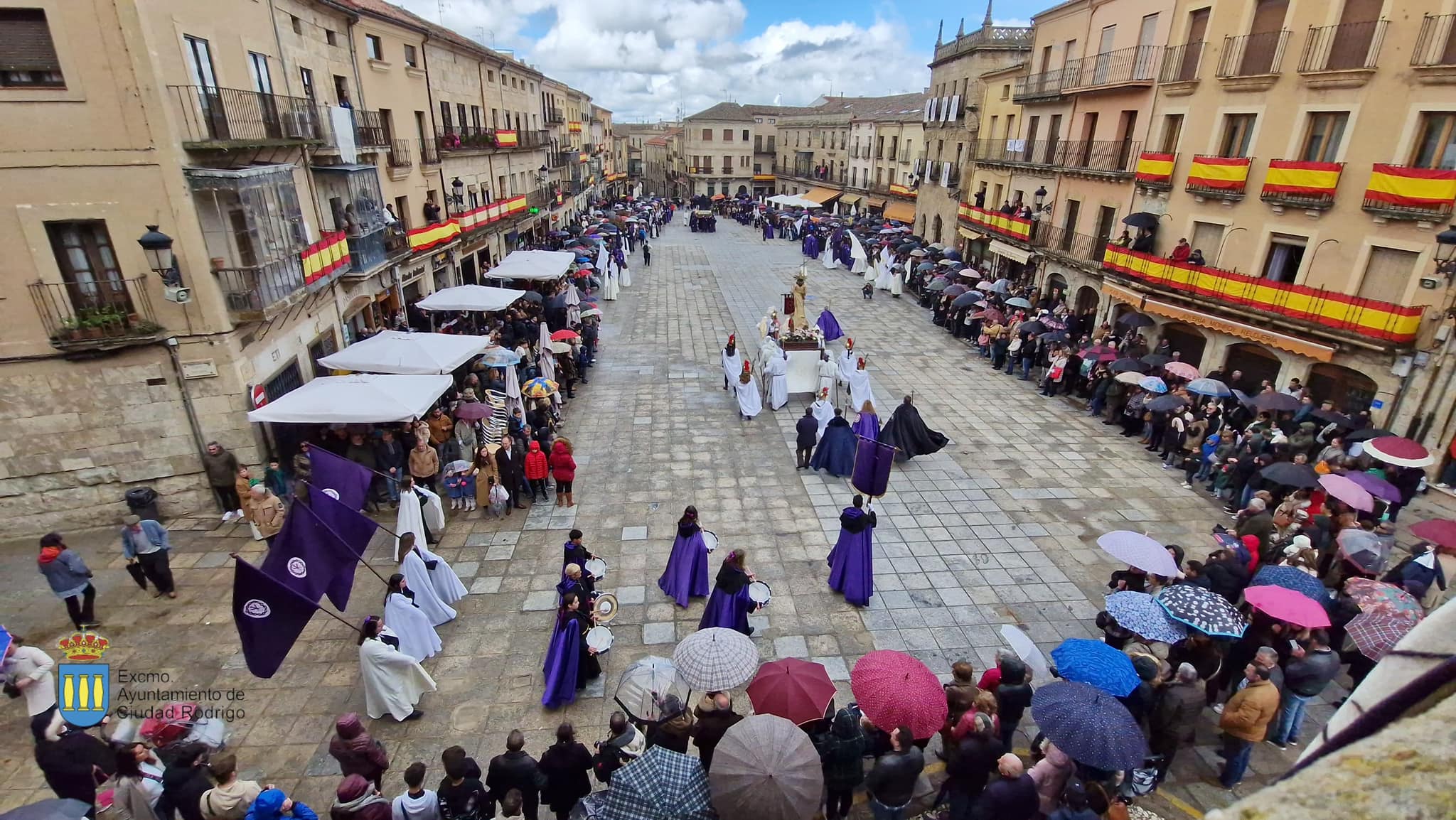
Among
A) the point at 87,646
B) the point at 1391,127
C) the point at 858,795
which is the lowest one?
the point at 858,795

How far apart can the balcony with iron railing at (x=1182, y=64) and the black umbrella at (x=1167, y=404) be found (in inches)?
389

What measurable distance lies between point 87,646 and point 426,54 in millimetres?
21174

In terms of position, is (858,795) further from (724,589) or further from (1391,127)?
(1391,127)

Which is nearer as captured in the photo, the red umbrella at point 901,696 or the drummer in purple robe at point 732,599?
the red umbrella at point 901,696

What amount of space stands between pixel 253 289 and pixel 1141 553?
13.7m

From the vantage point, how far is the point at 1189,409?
14625 mm

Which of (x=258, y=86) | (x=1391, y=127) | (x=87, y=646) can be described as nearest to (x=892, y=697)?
(x=87, y=646)

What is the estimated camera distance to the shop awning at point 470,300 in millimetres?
18359

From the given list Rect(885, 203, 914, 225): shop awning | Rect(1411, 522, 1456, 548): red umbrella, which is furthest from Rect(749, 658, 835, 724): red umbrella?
Rect(885, 203, 914, 225): shop awning

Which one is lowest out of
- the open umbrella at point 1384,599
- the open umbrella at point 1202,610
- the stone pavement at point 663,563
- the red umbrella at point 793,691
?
the stone pavement at point 663,563

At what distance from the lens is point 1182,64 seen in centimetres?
1938

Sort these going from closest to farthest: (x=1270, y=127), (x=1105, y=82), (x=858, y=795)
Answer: (x=858, y=795) < (x=1270, y=127) < (x=1105, y=82)

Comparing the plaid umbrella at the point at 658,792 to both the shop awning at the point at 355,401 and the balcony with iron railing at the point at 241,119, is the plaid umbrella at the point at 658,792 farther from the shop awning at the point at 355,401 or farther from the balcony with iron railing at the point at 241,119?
the balcony with iron railing at the point at 241,119

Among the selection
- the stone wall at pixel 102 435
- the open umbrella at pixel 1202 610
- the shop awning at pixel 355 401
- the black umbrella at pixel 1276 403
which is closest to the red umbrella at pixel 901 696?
the open umbrella at pixel 1202 610
